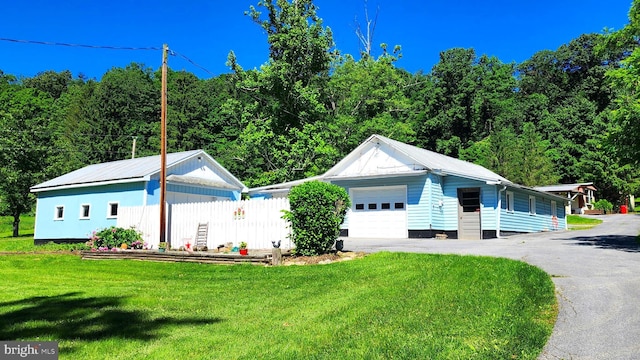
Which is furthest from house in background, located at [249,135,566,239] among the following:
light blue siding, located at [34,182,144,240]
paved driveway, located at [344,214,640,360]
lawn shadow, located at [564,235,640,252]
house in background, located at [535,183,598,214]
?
house in background, located at [535,183,598,214]

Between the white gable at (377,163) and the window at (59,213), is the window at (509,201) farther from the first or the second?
the window at (59,213)

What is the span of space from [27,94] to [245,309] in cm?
6341

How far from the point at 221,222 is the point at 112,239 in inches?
143

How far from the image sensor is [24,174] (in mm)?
30047

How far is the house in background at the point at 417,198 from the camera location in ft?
67.3

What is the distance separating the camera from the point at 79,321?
5.29m

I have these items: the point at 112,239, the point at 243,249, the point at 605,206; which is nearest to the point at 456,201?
the point at 243,249

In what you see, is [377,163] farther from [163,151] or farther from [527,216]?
[163,151]

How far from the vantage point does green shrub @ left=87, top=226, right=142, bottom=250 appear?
14891 mm

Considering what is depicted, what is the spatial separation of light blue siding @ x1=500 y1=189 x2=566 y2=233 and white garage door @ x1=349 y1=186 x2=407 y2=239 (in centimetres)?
454

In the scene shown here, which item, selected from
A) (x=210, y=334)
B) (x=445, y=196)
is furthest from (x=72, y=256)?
(x=445, y=196)

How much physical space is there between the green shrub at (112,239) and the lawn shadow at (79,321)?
8658 mm

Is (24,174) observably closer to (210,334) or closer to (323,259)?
(323,259)

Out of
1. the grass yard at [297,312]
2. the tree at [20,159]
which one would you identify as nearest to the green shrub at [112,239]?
the grass yard at [297,312]
